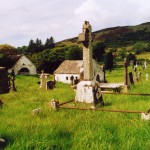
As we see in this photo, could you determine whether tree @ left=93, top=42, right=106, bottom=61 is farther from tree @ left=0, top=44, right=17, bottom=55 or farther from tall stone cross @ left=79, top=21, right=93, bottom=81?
tall stone cross @ left=79, top=21, right=93, bottom=81

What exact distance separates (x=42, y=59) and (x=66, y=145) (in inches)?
2280

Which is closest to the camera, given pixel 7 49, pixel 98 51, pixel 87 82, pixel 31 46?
pixel 87 82

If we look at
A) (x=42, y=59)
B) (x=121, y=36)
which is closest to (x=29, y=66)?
(x=42, y=59)

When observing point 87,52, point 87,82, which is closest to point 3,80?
point 87,82

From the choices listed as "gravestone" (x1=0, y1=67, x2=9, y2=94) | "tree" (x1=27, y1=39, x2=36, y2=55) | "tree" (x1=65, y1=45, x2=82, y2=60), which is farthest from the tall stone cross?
"tree" (x1=27, y1=39, x2=36, y2=55)

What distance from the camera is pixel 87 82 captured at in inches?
535

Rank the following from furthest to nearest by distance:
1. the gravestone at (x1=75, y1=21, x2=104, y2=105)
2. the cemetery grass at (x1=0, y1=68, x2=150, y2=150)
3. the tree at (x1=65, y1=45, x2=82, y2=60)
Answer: the tree at (x1=65, y1=45, x2=82, y2=60) < the gravestone at (x1=75, y1=21, x2=104, y2=105) < the cemetery grass at (x1=0, y1=68, x2=150, y2=150)

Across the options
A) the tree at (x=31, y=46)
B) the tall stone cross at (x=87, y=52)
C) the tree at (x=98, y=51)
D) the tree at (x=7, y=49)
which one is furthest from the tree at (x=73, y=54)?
the tall stone cross at (x=87, y=52)

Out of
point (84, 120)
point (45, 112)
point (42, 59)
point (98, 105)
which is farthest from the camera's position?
point (42, 59)

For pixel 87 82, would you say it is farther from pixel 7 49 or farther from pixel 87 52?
pixel 7 49

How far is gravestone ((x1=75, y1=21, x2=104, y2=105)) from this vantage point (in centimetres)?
1329

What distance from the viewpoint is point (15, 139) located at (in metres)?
7.14

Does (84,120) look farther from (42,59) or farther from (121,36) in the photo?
(121,36)

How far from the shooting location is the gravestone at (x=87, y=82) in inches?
523
